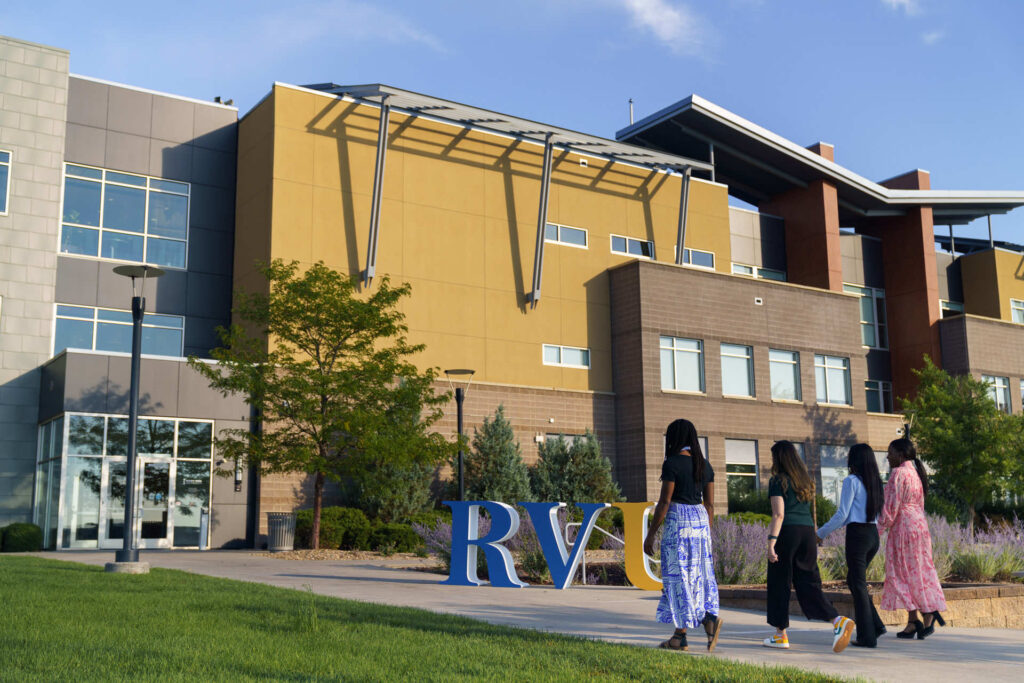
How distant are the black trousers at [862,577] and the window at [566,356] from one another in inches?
947

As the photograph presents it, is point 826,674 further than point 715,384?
No

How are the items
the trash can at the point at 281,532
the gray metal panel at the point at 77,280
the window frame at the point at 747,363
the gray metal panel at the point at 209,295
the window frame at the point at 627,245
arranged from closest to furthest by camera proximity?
1. the trash can at the point at 281,532
2. the gray metal panel at the point at 77,280
3. the gray metal panel at the point at 209,295
4. the window frame at the point at 747,363
5. the window frame at the point at 627,245

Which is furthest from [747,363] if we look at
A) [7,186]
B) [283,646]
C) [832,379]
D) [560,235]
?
[283,646]

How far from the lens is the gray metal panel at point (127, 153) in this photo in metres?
30.4

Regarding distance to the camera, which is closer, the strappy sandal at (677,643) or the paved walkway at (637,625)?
the paved walkway at (637,625)

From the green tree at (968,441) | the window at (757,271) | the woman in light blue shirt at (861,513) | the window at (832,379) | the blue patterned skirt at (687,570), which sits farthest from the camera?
the window at (757,271)

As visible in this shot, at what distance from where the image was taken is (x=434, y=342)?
3127cm

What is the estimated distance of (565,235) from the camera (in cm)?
3472

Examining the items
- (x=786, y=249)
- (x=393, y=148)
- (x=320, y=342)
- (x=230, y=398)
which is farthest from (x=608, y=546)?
(x=786, y=249)

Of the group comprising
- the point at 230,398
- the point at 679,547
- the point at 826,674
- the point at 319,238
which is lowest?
the point at 826,674

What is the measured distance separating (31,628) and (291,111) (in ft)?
77.2

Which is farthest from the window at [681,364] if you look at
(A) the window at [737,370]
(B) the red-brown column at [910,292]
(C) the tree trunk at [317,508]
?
(C) the tree trunk at [317,508]

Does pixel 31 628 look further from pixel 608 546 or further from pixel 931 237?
pixel 931 237

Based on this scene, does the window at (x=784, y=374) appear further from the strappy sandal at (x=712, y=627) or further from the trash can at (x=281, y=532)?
the strappy sandal at (x=712, y=627)
